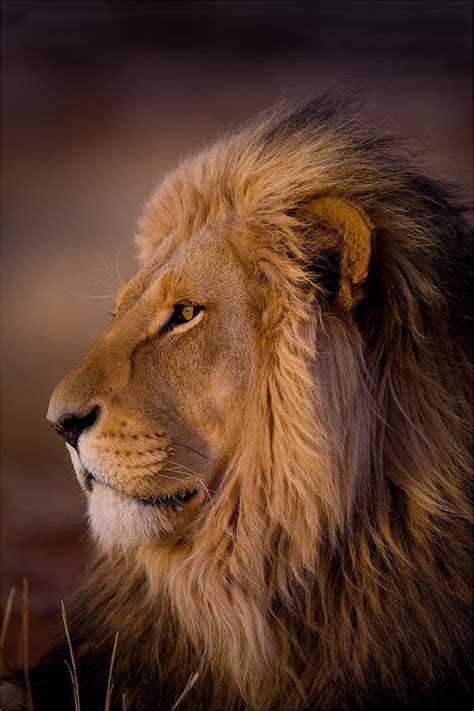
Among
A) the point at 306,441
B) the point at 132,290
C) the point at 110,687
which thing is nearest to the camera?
the point at 306,441

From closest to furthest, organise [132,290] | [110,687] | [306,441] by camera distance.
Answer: [306,441]
[110,687]
[132,290]

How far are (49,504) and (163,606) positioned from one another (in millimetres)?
5606

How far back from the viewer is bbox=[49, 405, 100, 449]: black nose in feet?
8.15

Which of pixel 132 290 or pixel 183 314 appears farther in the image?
pixel 132 290

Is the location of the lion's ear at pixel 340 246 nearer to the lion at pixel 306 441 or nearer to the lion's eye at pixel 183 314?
the lion at pixel 306 441

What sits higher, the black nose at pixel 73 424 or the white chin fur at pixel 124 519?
the black nose at pixel 73 424

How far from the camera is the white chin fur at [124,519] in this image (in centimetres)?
255

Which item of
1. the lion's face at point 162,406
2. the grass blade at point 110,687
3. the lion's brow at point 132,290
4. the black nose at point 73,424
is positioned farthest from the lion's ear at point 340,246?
the grass blade at point 110,687

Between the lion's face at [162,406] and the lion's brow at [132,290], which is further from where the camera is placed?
the lion's brow at [132,290]

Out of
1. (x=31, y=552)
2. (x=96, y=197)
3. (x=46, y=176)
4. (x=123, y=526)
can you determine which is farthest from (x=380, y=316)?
(x=46, y=176)

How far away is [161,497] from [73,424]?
305 mm

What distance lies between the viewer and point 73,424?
250cm

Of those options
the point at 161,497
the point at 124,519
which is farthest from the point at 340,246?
the point at 124,519

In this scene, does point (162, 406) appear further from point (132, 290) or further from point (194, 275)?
point (132, 290)
